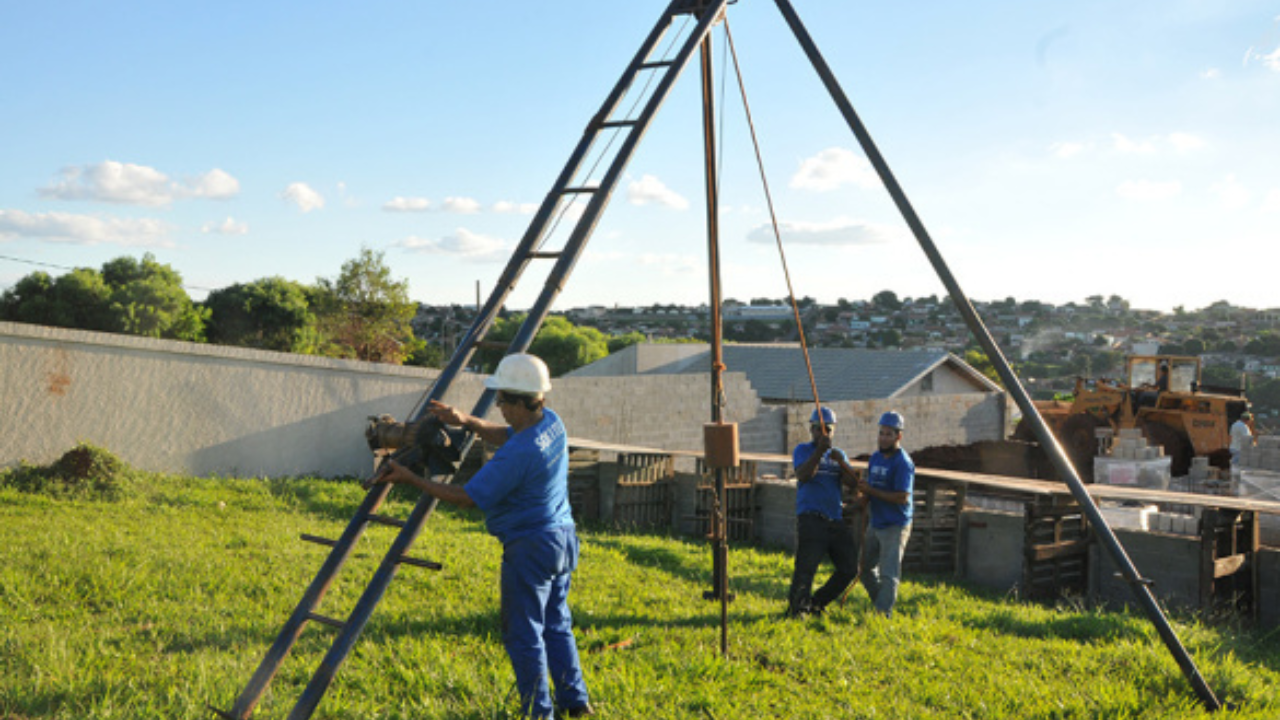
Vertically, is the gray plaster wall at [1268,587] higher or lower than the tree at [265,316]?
lower

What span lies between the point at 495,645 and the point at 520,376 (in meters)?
2.31

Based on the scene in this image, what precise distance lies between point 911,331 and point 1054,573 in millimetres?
92129

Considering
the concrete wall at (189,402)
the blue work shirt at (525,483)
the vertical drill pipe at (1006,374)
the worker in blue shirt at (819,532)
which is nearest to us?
the blue work shirt at (525,483)

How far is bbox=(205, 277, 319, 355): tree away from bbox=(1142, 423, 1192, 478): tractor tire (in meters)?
27.8

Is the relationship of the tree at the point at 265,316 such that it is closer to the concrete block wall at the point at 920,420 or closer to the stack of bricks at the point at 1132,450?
the concrete block wall at the point at 920,420

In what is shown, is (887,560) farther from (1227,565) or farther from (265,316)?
(265,316)

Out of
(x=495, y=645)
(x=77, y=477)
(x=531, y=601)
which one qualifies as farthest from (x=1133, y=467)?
(x=77, y=477)

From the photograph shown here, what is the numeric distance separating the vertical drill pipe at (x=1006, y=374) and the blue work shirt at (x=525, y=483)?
2909 mm

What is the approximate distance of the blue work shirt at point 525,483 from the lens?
4.50 metres

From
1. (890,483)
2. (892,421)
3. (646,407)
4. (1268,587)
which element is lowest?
(1268,587)

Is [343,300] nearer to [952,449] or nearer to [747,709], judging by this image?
[952,449]

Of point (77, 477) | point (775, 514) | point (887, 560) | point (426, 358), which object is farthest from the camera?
point (426, 358)

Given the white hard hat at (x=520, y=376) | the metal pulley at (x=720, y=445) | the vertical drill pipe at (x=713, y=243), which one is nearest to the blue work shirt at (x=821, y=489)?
the vertical drill pipe at (x=713, y=243)

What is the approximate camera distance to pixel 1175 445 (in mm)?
24203
